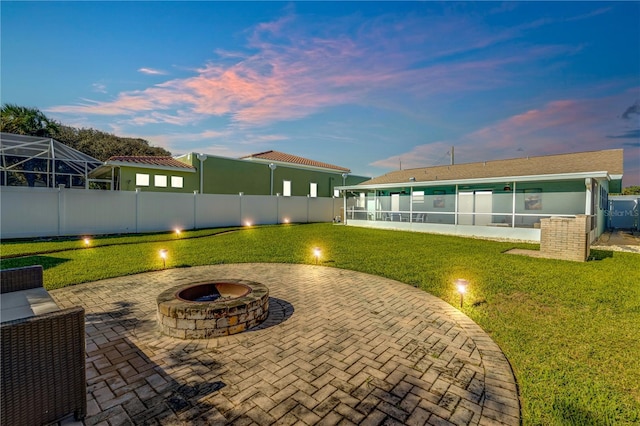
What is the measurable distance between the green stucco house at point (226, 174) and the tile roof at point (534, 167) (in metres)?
9.49

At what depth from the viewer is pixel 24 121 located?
2239 cm

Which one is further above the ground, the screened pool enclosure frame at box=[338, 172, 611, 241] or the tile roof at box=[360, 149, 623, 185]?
the tile roof at box=[360, 149, 623, 185]

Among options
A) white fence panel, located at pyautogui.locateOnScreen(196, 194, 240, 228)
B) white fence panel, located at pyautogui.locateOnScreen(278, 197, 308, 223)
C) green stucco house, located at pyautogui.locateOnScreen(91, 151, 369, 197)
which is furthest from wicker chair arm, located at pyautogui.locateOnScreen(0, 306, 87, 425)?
white fence panel, located at pyautogui.locateOnScreen(278, 197, 308, 223)

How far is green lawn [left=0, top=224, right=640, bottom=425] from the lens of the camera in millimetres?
2889

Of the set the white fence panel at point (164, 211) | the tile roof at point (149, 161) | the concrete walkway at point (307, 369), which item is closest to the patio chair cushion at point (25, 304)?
the concrete walkway at point (307, 369)

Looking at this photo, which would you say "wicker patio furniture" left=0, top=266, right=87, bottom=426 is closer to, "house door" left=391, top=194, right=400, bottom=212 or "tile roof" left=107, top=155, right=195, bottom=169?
"tile roof" left=107, top=155, right=195, bottom=169

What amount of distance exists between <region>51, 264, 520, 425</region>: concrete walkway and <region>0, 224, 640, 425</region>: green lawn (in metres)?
0.45

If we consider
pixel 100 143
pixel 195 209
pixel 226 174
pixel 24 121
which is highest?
pixel 100 143

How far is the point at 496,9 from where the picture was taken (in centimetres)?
1174

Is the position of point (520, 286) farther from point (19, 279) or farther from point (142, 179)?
point (142, 179)

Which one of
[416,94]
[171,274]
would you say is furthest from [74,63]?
[416,94]

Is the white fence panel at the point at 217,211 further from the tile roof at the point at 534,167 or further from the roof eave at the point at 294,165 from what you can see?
the tile roof at the point at 534,167

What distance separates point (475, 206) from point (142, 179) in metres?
22.8

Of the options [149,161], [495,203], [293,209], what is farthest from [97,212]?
[495,203]
